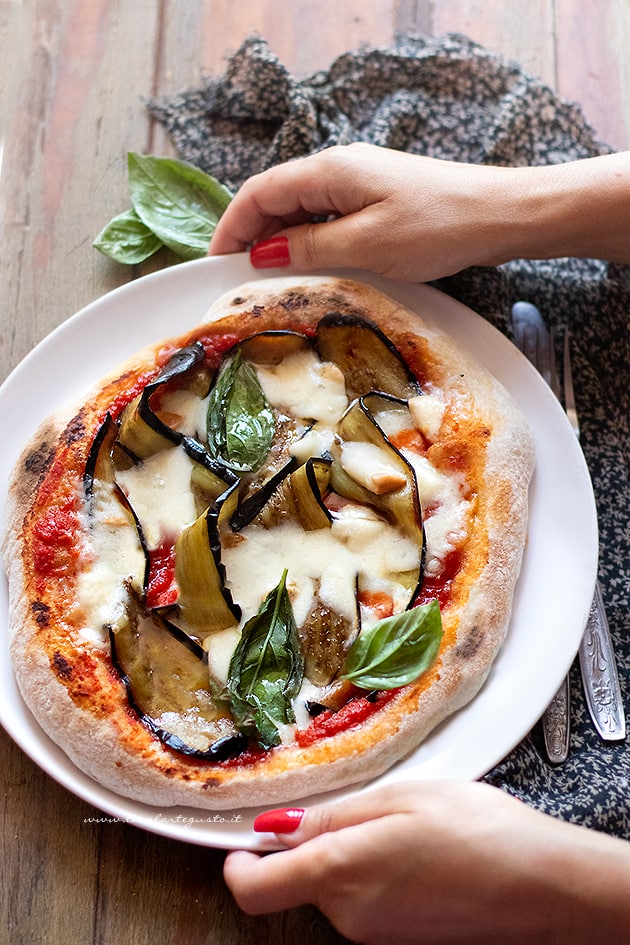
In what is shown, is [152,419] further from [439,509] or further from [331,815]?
[331,815]

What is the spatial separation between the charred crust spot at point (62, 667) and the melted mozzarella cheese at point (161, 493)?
428mm

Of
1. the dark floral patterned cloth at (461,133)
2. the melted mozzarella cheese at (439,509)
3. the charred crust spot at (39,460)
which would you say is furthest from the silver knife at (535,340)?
the charred crust spot at (39,460)

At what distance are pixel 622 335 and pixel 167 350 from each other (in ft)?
5.86

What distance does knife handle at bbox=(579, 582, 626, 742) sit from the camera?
10.3ft

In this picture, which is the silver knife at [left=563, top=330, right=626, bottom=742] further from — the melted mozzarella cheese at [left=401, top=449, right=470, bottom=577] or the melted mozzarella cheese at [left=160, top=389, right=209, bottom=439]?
the melted mozzarella cheese at [left=160, top=389, right=209, bottom=439]

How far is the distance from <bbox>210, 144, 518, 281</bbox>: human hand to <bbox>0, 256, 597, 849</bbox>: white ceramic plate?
150 millimetres

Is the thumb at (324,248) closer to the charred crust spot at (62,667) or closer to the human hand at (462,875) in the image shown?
the charred crust spot at (62,667)

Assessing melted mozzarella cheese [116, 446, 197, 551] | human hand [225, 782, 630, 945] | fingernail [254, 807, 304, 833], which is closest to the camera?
human hand [225, 782, 630, 945]

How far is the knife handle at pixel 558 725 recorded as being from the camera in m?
3.10

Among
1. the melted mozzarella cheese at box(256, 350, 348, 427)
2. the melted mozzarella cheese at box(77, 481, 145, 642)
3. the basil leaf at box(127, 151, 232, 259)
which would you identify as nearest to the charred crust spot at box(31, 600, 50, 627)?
the melted mozzarella cheese at box(77, 481, 145, 642)

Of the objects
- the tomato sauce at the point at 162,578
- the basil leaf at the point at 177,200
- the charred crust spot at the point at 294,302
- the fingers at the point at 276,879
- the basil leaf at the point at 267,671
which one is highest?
the basil leaf at the point at 177,200

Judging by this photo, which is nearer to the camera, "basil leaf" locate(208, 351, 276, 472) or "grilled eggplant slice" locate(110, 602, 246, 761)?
"grilled eggplant slice" locate(110, 602, 246, 761)

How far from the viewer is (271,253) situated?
3.48 m

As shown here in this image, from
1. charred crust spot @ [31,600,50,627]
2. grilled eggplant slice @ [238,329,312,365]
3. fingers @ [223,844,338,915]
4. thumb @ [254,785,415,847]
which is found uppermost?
grilled eggplant slice @ [238,329,312,365]
